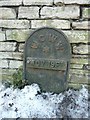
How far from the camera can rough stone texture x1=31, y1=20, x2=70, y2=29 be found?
2.67 metres

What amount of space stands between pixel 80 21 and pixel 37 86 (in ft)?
2.62

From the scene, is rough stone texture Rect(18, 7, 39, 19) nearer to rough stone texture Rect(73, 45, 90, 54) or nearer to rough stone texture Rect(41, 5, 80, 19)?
rough stone texture Rect(41, 5, 80, 19)

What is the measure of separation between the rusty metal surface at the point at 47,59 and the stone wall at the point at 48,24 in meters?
0.06

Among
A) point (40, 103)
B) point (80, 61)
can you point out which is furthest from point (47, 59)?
point (40, 103)

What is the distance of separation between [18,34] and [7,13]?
0.77ft

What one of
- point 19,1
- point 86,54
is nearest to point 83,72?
point 86,54

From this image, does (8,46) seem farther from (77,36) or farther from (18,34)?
(77,36)

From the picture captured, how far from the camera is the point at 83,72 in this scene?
2791 mm

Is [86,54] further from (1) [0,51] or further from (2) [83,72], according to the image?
(1) [0,51]

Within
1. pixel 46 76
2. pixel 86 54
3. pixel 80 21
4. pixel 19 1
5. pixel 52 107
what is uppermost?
pixel 19 1

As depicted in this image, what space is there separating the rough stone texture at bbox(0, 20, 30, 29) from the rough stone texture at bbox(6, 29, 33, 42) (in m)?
0.05

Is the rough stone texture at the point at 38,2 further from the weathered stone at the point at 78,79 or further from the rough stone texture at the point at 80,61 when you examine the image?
the weathered stone at the point at 78,79

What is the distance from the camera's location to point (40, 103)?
2.67 meters

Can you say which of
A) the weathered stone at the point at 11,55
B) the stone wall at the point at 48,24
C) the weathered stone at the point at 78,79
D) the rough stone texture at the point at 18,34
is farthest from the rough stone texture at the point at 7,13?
the weathered stone at the point at 78,79
